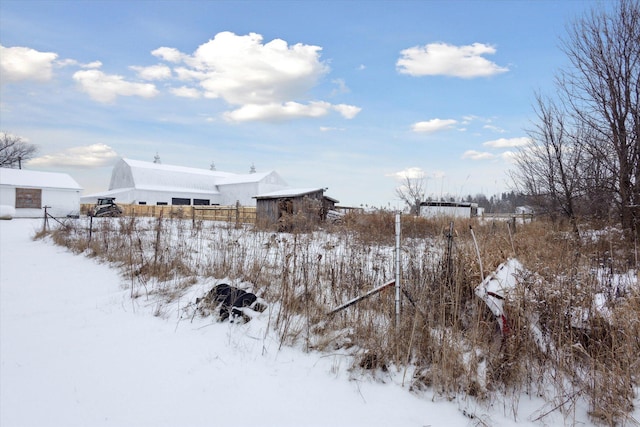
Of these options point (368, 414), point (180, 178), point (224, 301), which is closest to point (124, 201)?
point (180, 178)

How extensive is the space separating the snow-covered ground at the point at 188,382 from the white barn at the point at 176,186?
32583 millimetres

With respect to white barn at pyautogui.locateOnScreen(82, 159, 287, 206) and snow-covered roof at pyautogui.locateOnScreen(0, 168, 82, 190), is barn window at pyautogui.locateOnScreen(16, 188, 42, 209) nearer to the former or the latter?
snow-covered roof at pyautogui.locateOnScreen(0, 168, 82, 190)

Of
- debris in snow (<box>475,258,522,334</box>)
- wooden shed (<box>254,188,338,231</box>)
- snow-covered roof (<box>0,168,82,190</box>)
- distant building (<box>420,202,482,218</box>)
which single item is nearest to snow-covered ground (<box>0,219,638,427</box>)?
debris in snow (<box>475,258,522,334</box>)

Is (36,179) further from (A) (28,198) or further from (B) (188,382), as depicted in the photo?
(B) (188,382)

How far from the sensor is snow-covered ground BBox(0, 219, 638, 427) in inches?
107

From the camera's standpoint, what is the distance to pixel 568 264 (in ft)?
14.2

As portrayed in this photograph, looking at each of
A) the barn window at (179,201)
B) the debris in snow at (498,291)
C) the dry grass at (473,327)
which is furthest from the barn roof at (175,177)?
the debris in snow at (498,291)

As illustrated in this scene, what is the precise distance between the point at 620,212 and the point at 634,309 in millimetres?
7165

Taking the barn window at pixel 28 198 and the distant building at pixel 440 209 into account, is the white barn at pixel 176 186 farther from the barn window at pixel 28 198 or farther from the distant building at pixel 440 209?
the distant building at pixel 440 209

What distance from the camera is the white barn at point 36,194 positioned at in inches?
1053

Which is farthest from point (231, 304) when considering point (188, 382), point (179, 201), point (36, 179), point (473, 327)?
point (179, 201)

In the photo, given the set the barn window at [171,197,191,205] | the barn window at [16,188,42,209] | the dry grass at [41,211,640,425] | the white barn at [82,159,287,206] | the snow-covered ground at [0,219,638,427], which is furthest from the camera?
the barn window at [171,197,191,205]

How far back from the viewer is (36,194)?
1098 inches

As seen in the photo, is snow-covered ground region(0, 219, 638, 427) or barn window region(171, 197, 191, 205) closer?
snow-covered ground region(0, 219, 638, 427)
